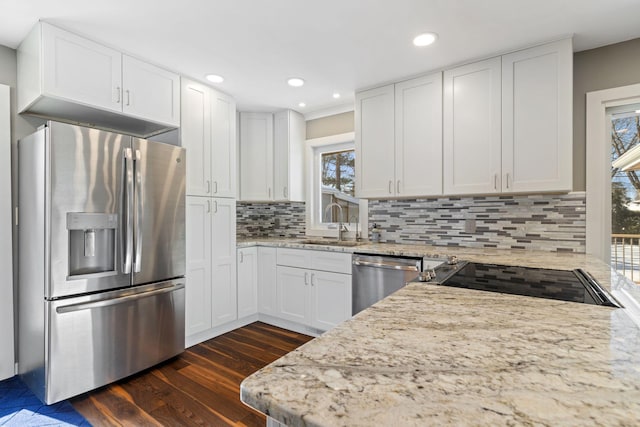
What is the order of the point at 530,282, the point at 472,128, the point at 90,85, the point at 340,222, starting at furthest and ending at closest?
the point at 340,222
the point at 472,128
the point at 90,85
the point at 530,282

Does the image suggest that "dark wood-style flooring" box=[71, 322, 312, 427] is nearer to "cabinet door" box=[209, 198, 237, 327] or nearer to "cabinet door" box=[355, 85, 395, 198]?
"cabinet door" box=[209, 198, 237, 327]

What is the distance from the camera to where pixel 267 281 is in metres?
3.37

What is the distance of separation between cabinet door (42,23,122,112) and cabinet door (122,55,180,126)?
0.06m

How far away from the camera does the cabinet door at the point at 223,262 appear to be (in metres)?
3.00

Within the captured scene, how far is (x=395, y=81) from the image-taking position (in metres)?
2.84

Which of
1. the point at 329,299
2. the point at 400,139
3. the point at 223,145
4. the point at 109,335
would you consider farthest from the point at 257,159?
the point at 109,335

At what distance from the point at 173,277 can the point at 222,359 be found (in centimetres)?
78

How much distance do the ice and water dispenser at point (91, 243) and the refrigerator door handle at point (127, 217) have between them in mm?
54

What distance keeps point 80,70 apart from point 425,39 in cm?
233

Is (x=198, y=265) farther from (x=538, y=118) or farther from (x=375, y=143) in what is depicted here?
(x=538, y=118)

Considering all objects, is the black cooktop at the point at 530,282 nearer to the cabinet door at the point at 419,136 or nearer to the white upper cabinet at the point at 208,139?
the cabinet door at the point at 419,136

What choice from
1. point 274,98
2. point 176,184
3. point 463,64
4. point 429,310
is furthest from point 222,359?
point 463,64

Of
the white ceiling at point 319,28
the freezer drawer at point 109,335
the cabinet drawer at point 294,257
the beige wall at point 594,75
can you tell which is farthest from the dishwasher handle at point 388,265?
the white ceiling at point 319,28

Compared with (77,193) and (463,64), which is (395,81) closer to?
(463,64)
